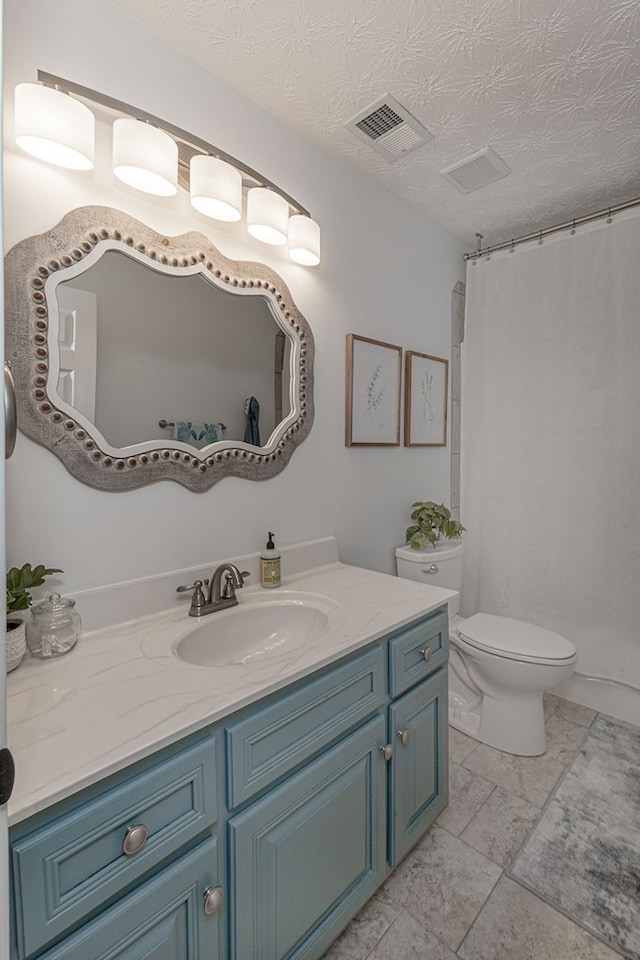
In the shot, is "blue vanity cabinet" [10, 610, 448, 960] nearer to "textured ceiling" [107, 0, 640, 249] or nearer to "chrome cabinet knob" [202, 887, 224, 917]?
"chrome cabinet knob" [202, 887, 224, 917]

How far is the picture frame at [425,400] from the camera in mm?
2154

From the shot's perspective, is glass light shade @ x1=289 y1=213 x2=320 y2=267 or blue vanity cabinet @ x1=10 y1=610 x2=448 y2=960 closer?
blue vanity cabinet @ x1=10 y1=610 x2=448 y2=960

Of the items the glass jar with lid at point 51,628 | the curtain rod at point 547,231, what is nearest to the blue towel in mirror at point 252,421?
the glass jar with lid at point 51,628

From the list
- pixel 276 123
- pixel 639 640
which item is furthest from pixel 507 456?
pixel 276 123

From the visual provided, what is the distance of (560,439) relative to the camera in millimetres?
2211

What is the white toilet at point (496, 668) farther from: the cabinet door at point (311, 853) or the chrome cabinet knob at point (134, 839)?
the chrome cabinet knob at point (134, 839)

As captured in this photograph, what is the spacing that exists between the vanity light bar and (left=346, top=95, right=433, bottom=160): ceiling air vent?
34 cm

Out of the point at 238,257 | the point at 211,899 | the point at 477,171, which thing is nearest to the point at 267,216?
the point at 238,257

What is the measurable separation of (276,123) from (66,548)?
1552 mm

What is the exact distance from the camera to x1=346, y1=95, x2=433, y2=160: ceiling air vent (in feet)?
4.90

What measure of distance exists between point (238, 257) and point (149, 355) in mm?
463

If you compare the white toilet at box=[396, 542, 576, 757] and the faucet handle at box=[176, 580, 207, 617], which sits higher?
the faucet handle at box=[176, 580, 207, 617]

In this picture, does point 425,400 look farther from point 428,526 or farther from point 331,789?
point 331,789

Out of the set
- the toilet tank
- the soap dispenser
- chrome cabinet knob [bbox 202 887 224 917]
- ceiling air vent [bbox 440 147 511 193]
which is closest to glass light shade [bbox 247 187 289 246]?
ceiling air vent [bbox 440 147 511 193]
